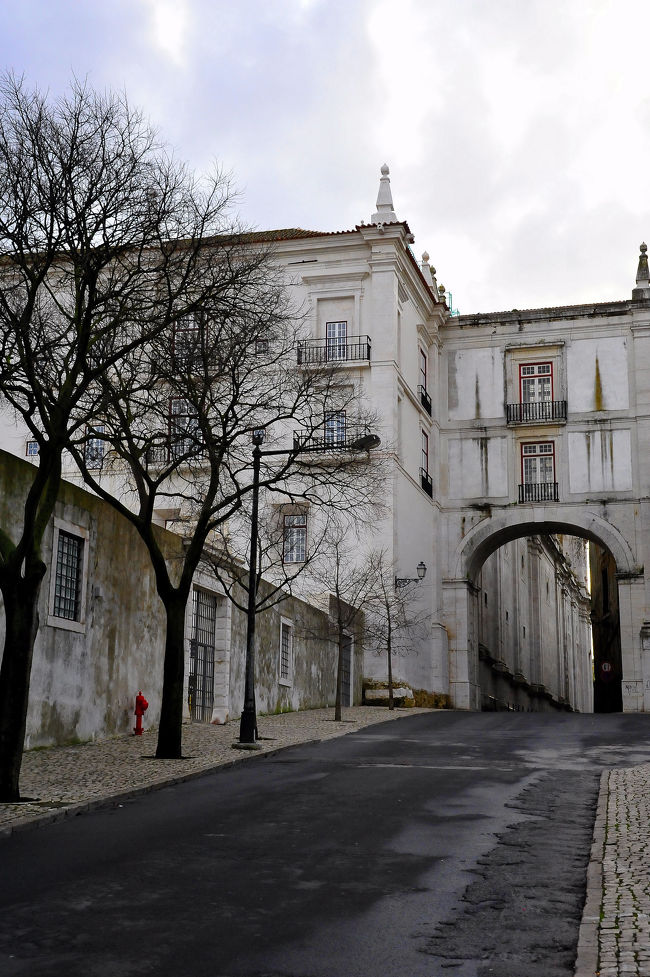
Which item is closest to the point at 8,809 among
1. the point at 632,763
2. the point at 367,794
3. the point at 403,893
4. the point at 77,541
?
the point at 367,794

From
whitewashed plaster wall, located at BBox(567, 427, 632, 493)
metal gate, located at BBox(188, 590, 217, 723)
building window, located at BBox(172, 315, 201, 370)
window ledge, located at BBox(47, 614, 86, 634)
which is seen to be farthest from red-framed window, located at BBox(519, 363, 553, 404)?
building window, located at BBox(172, 315, 201, 370)

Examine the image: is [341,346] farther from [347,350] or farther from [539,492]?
[539,492]

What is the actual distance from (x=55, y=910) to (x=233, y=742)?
11348 millimetres

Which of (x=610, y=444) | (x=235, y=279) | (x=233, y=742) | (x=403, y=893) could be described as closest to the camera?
(x=403, y=893)

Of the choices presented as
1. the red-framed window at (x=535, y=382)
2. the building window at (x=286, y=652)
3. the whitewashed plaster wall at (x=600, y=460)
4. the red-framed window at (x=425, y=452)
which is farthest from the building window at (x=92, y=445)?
the whitewashed plaster wall at (x=600, y=460)

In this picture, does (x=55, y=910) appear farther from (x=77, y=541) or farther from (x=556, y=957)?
(x=77, y=541)

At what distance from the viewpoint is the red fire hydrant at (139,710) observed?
1804 centimetres

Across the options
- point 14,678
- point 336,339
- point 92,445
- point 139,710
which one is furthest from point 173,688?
point 336,339

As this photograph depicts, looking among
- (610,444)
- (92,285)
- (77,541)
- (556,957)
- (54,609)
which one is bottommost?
(556,957)

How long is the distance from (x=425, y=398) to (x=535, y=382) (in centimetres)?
434

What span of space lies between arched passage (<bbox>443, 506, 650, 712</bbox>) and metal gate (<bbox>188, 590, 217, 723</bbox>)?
1831 centimetres

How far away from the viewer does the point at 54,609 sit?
16031 mm

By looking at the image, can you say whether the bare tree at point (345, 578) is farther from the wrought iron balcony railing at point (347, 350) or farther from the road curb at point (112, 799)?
the road curb at point (112, 799)

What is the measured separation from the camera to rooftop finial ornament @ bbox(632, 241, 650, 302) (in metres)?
39.3
